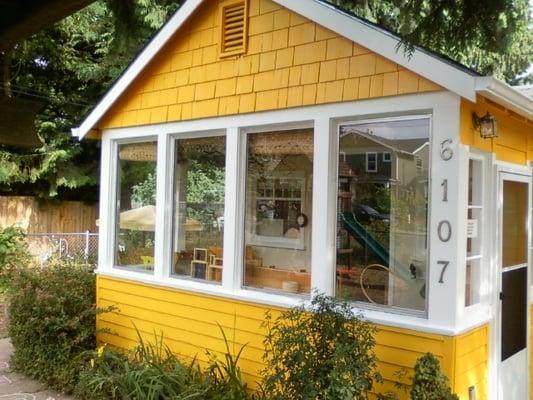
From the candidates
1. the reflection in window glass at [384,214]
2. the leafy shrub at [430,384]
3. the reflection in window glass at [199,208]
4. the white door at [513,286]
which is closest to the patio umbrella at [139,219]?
the reflection in window glass at [199,208]

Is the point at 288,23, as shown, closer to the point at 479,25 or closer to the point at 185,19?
the point at 185,19

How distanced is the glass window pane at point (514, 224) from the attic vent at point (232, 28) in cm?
289

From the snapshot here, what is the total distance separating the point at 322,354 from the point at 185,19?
12.8 feet

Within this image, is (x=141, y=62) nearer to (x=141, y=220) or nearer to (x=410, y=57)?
(x=141, y=220)

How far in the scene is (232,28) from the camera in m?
5.74

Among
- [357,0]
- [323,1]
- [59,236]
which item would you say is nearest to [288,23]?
[323,1]

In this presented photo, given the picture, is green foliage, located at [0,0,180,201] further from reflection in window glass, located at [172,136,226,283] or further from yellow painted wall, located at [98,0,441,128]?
reflection in window glass, located at [172,136,226,283]

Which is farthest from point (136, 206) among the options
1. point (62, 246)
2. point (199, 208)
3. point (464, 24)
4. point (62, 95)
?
point (62, 95)

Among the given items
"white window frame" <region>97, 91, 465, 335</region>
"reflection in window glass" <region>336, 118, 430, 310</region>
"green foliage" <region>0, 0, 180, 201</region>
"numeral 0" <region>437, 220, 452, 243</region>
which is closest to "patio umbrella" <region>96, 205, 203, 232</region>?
"white window frame" <region>97, 91, 465, 335</region>

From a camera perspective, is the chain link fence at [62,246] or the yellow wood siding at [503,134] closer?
the yellow wood siding at [503,134]

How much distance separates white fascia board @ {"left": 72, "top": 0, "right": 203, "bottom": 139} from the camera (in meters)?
6.00

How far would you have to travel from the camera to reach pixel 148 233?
662cm

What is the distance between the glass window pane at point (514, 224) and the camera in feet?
16.6

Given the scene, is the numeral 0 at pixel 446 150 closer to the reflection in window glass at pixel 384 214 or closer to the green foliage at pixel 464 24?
the reflection in window glass at pixel 384 214
